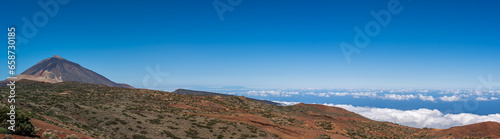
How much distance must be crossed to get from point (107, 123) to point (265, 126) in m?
24.5

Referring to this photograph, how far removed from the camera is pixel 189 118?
40344 millimetres

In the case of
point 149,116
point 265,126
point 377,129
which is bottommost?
point 377,129

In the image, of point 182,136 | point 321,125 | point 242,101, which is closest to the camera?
point 182,136

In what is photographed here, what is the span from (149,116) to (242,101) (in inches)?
1764

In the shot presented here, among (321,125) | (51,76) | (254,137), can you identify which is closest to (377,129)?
(321,125)

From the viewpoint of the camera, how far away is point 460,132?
1725 inches

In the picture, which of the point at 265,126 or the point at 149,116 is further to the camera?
the point at 265,126

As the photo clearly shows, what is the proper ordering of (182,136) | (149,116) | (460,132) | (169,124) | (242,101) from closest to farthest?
(182,136), (169,124), (149,116), (460,132), (242,101)

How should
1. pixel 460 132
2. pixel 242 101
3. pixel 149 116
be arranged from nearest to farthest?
pixel 149 116
pixel 460 132
pixel 242 101

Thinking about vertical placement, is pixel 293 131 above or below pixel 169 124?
below

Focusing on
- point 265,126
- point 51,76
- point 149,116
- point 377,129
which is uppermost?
point 51,76

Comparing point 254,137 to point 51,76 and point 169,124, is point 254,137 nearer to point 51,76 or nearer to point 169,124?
point 169,124

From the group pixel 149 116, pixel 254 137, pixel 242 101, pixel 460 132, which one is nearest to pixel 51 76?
pixel 242 101

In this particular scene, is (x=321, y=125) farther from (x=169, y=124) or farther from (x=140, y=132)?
(x=140, y=132)
